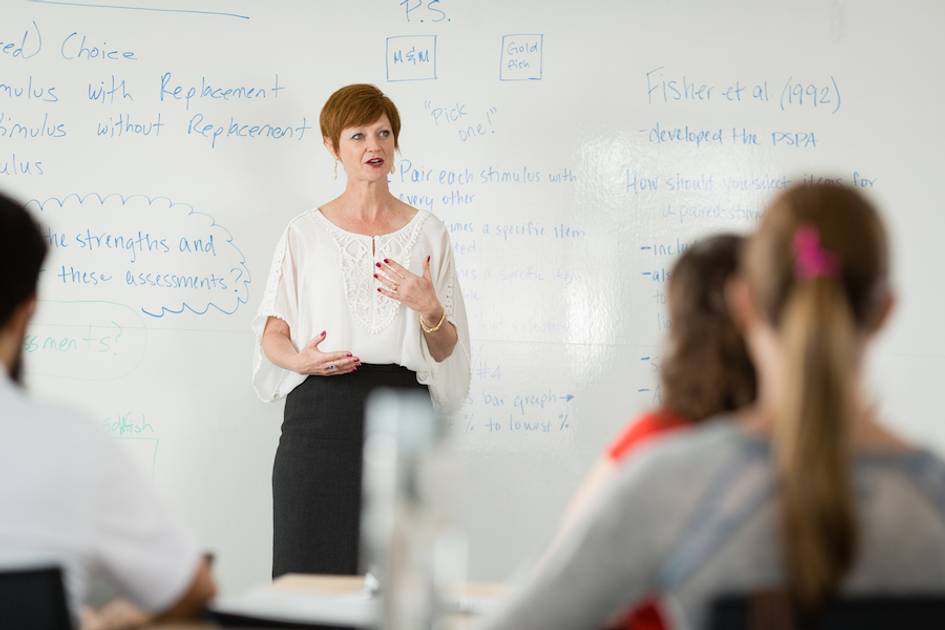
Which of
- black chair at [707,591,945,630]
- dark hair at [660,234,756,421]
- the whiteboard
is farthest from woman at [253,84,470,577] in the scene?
black chair at [707,591,945,630]

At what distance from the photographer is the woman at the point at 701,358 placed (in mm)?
1493

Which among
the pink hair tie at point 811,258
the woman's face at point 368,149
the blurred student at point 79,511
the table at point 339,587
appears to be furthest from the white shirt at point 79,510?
the woman's face at point 368,149

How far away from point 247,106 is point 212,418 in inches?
40.4

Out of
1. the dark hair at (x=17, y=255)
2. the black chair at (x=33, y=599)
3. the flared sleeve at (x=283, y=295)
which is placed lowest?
the black chair at (x=33, y=599)

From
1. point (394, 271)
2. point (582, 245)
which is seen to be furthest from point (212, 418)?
point (582, 245)

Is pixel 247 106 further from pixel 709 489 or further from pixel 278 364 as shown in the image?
pixel 709 489

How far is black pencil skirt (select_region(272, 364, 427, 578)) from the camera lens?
3.15m

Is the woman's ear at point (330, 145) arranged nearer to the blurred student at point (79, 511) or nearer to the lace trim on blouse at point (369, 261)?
the lace trim on blouse at point (369, 261)

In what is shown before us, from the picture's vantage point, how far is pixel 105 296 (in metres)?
3.80

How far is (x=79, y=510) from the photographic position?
131cm

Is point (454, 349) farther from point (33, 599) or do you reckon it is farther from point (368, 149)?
point (33, 599)

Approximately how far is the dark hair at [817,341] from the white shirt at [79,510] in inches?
28.8

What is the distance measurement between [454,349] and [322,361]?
1.32 ft

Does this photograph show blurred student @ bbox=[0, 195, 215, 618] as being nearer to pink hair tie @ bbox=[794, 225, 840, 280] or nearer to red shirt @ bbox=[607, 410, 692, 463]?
red shirt @ bbox=[607, 410, 692, 463]
